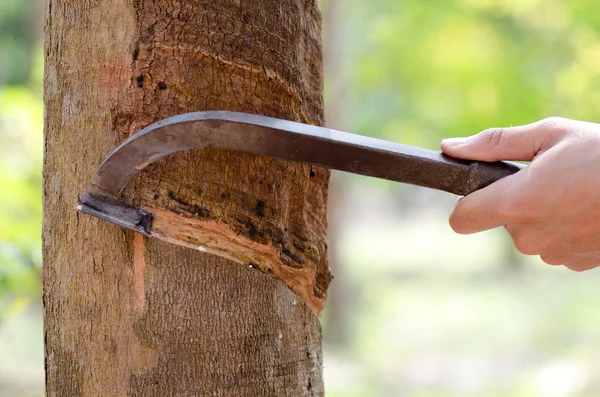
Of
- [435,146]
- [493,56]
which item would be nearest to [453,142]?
[493,56]

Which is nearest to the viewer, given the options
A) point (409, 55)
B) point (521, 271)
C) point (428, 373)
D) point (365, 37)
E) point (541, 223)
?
point (541, 223)

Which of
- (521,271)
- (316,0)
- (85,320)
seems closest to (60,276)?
(85,320)

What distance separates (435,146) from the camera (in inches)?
550

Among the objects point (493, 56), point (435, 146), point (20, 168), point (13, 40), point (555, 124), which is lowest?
point (555, 124)

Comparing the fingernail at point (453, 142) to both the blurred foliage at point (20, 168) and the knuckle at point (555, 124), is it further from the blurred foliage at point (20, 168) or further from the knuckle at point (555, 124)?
the blurred foliage at point (20, 168)

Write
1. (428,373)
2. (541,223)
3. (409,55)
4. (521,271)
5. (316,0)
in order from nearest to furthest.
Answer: (541,223), (316,0), (428,373), (409,55), (521,271)

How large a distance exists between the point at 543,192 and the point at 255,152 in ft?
1.61

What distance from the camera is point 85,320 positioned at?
1171 mm

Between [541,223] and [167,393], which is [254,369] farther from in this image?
[541,223]

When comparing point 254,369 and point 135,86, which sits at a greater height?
point 135,86

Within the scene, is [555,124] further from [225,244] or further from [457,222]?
[225,244]

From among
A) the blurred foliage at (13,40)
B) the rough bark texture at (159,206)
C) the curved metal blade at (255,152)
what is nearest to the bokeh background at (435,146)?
the rough bark texture at (159,206)

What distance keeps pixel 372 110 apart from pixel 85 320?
1536 centimetres

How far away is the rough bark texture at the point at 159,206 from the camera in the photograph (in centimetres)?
116
